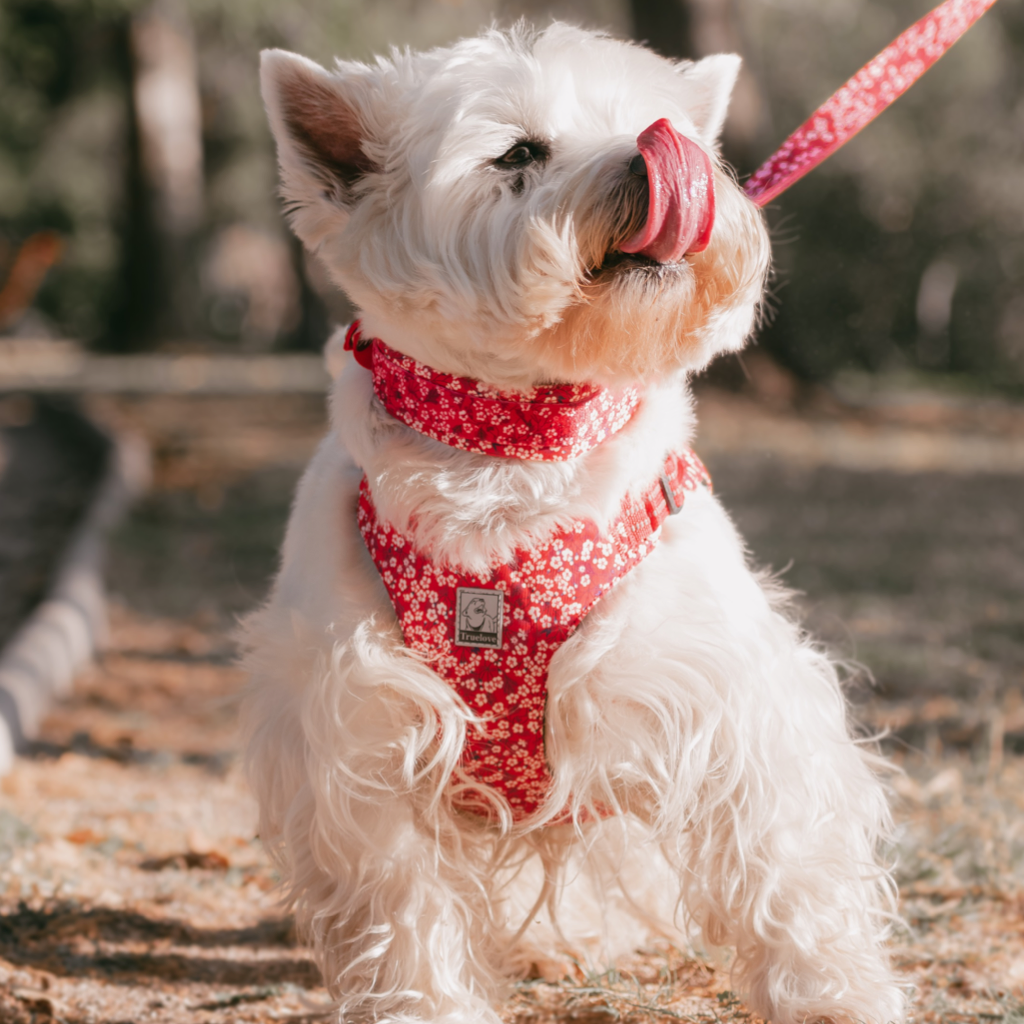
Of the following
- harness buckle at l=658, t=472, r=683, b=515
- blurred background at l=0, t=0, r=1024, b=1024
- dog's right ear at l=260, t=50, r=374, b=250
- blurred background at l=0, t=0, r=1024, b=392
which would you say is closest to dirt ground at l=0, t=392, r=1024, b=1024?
blurred background at l=0, t=0, r=1024, b=1024

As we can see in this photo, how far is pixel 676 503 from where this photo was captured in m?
2.44

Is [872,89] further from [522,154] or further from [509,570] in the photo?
[509,570]

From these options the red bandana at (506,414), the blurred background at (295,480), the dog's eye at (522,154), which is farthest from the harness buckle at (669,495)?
the blurred background at (295,480)

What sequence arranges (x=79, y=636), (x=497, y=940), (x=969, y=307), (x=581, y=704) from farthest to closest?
(x=969, y=307) < (x=79, y=636) < (x=497, y=940) < (x=581, y=704)

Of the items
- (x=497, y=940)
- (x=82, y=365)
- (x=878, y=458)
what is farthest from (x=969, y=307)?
(x=497, y=940)

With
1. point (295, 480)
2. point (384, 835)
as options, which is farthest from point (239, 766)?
point (295, 480)

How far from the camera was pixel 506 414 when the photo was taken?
237 centimetres

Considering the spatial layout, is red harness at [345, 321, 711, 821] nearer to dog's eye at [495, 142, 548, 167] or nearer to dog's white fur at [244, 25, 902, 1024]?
dog's white fur at [244, 25, 902, 1024]

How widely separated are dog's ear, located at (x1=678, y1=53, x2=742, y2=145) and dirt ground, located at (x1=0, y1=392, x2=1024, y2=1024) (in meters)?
1.65

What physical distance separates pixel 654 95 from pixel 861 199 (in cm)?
1890

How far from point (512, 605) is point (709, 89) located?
113 cm

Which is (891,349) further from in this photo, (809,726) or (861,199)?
(809,726)

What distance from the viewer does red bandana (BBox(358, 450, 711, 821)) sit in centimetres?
234

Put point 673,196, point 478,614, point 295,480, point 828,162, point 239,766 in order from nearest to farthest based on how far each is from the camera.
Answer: point 673,196, point 478,614, point 239,766, point 295,480, point 828,162
